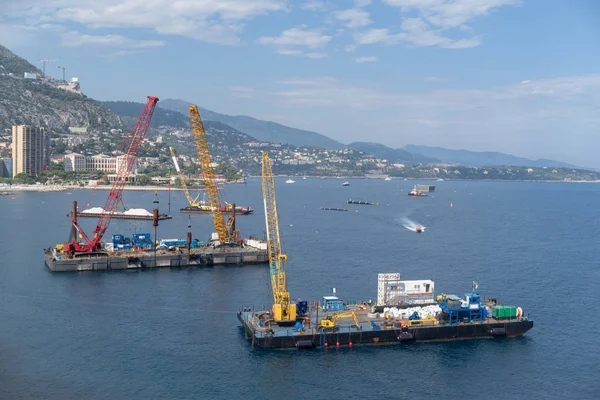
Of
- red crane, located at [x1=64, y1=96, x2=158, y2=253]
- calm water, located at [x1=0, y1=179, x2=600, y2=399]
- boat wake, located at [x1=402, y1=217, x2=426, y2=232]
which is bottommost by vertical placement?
calm water, located at [x1=0, y1=179, x2=600, y2=399]

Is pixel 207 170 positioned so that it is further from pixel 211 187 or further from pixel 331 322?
pixel 331 322

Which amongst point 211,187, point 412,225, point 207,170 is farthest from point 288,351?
point 412,225

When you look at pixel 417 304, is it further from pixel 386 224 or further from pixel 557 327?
pixel 386 224

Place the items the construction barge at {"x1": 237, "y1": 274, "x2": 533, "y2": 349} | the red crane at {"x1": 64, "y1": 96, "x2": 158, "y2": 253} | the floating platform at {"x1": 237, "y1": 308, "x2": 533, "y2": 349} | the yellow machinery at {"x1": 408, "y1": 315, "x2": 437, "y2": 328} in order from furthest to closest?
the red crane at {"x1": 64, "y1": 96, "x2": 158, "y2": 253} < the yellow machinery at {"x1": 408, "y1": 315, "x2": 437, "y2": 328} < the construction barge at {"x1": 237, "y1": 274, "x2": 533, "y2": 349} < the floating platform at {"x1": 237, "y1": 308, "x2": 533, "y2": 349}

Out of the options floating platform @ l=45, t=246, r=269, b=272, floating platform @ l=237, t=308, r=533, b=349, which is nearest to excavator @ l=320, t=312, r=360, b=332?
floating platform @ l=237, t=308, r=533, b=349

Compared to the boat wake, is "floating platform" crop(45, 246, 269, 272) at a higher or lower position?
lower

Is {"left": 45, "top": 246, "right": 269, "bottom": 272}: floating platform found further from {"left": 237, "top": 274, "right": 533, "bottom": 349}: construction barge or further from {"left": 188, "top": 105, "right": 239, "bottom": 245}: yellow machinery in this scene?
{"left": 237, "top": 274, "right": 533, "bottom": 349}: construction barge

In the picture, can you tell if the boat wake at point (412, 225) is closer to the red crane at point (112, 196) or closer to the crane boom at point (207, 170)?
the crane boom at point (207, 170)
